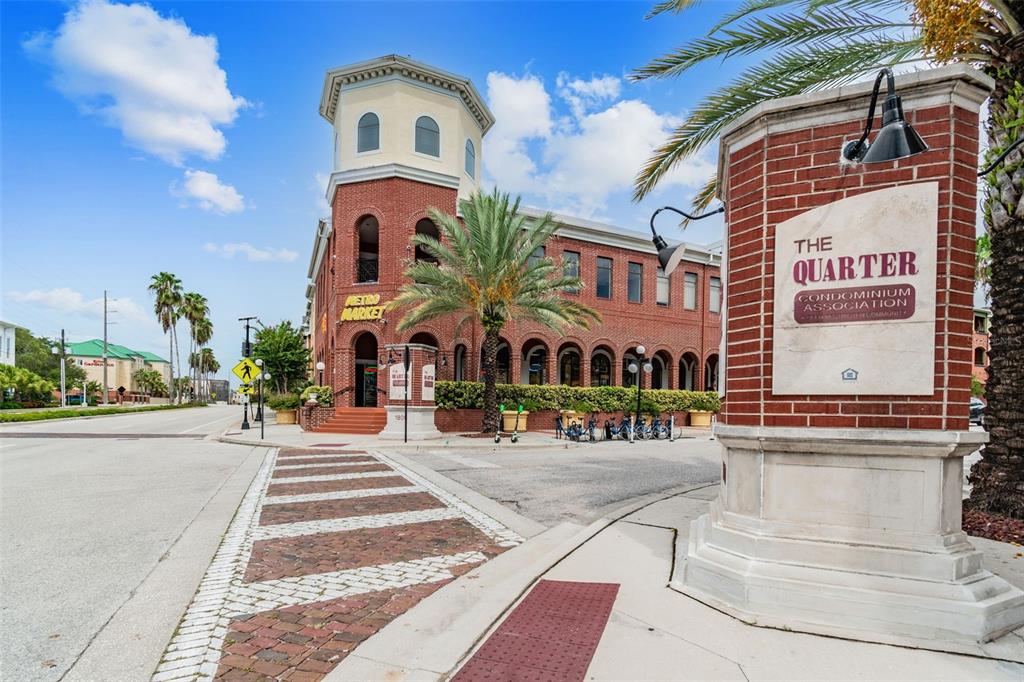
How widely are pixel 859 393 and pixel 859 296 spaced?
692mm

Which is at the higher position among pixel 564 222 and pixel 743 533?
pixel 564 222

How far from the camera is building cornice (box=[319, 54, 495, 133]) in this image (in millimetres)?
26156

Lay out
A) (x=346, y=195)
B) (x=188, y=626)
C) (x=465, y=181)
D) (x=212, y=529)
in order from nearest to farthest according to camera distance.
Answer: (x=188, y=626) → (x=212, y=529) → (x=346, y=195) → (x=465, y=181)

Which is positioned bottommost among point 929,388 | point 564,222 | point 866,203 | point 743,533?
point 743,533

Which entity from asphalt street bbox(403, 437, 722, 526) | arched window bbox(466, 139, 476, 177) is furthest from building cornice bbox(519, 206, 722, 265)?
asphalt street bbox(403, 437, 722, 526)

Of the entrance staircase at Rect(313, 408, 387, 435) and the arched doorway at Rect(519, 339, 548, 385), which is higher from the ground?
the arched doorway at Rect(519, 339, 548, 385)

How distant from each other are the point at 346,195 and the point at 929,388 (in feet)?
84.8

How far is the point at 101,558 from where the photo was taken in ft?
18.9

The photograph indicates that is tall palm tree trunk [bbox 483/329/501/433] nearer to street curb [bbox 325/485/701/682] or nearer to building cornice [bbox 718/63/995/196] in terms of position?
street curb [bbox 325/485/701/682]

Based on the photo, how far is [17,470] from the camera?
40.6ft

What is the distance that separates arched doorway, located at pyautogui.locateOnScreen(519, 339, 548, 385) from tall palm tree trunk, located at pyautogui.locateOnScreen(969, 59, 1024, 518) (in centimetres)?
2510

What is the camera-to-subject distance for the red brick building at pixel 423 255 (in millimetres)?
25828

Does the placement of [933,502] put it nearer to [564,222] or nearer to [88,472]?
[88,472]

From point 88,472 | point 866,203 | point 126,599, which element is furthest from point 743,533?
point 88,472
